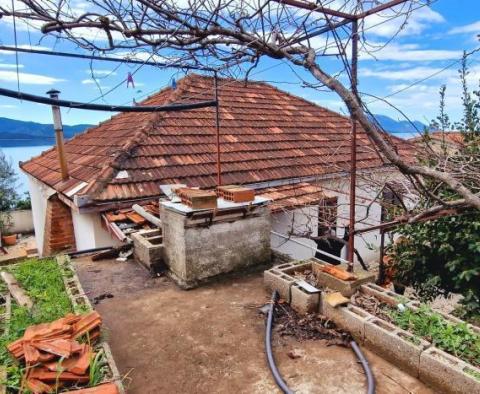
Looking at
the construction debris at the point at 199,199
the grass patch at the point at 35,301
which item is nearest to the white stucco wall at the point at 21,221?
the grass patch at the point at 35,301

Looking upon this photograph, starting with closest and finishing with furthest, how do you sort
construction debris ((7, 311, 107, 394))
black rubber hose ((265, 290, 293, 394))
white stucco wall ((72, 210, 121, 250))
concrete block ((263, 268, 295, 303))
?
construction debris ((7, 311, 107, 394)) < black rubber hose ((265, 290, 293, 394)) < concrete block ((263, 268, 295, 303)) < white stucco wall ((72, 210, 121, 250))

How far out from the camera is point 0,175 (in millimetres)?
19266

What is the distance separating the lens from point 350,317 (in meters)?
3.29

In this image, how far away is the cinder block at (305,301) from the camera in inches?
143

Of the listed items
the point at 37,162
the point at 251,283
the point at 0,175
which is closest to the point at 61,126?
the point at 37,162

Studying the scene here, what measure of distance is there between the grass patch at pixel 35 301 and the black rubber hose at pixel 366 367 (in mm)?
2540

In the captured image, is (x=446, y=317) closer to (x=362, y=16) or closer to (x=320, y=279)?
(x=320, y=279)

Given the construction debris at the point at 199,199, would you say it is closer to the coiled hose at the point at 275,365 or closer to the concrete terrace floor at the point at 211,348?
the concrete terrace floor at the point at 211,348

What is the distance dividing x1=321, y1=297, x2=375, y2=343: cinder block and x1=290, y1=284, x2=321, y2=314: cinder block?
0.11 m

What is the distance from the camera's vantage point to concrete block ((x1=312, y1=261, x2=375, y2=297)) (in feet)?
12.0

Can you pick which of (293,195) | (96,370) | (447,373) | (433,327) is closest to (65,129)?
(293,195)

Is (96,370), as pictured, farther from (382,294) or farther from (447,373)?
(382,294)

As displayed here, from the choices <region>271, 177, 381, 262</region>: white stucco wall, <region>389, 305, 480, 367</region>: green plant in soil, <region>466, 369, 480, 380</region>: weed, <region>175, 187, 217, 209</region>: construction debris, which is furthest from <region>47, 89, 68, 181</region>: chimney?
<region>466, 369, 480, 380</region>: weed

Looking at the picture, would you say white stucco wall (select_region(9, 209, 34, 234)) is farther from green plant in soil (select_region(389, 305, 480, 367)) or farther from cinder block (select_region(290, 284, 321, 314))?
green plant in soil (select_region(389, 305, 480, 367))
